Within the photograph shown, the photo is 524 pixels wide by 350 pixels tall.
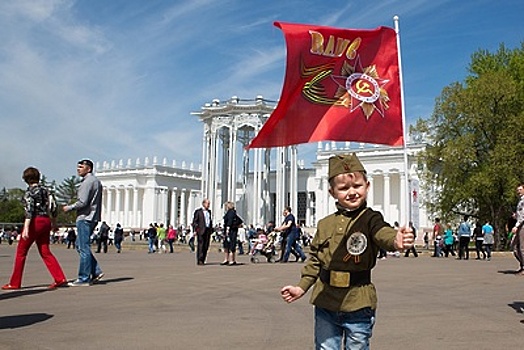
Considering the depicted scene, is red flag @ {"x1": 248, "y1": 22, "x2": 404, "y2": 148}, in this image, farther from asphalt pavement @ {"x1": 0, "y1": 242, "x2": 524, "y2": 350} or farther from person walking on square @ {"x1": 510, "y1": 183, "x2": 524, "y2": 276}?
person walking on square @ {"x1": 510, "y1": 183, "x2": 524, "y2": 276}

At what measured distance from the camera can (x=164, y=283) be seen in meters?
12.1

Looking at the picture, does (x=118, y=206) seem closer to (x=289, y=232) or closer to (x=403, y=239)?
(x=289, y=232)

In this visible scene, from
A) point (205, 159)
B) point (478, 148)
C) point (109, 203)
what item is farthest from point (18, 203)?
point (478, 148)

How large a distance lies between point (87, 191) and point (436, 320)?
6637 mm

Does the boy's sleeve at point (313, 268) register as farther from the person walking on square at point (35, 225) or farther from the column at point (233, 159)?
the column at point (233, 159)

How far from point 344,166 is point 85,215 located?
833cm

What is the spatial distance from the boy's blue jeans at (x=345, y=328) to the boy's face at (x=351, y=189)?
25.9 inches

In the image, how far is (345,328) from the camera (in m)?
3.79

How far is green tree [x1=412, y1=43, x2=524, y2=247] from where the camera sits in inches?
1487

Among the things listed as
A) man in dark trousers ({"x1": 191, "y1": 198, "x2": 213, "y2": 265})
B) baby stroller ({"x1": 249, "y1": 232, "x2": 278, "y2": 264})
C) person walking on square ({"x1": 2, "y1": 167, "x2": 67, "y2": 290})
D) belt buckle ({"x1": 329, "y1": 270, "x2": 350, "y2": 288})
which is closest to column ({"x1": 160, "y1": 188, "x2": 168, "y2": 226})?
baby stroller ({"x1": 249, "y1": 232, "x2": 278, "y2": 264})

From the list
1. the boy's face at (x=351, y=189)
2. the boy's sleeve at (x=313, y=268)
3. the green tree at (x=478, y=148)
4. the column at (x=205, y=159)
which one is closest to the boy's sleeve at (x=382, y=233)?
the boy's face at (x=351, y=189)

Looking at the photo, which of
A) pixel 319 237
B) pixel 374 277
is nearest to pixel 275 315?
pixel 319 237

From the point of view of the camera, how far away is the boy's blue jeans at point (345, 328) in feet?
12.3

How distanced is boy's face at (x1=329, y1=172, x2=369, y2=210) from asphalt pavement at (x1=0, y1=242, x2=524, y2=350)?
2.43m
